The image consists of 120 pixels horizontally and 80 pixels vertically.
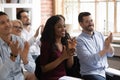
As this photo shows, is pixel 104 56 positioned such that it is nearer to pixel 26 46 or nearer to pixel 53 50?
pixel 53 50

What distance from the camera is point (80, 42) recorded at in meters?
3.13

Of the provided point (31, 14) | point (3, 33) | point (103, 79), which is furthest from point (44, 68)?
point (31, 14)

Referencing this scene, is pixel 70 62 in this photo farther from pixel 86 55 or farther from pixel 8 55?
pixel 8 55

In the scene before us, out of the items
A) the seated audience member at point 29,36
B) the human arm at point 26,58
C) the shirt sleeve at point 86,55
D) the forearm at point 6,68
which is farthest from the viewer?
the seated audience member at point 29,36

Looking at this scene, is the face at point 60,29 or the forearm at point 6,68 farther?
the face at point 60,29

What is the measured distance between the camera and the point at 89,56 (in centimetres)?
304

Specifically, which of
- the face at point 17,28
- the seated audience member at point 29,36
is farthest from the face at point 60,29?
the seated audience member at point 29,36

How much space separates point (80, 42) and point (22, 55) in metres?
0.91

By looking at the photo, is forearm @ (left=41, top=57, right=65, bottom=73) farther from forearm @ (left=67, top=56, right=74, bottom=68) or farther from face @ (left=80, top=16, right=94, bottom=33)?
face @ (left=80, top=16, right=94, bottom=33)

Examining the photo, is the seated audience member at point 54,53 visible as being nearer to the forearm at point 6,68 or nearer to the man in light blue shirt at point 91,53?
the man in light blue shirt at point 91,53

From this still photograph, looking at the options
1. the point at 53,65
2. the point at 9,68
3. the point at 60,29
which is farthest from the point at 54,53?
the point at 9,68

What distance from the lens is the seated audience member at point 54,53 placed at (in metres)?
2.58

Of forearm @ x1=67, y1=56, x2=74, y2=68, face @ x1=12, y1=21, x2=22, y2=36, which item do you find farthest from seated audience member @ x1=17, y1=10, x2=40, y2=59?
forearm @ x1=67, y1=56, x2=74, y2=68

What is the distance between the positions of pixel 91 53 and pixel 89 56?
0.25 ft
